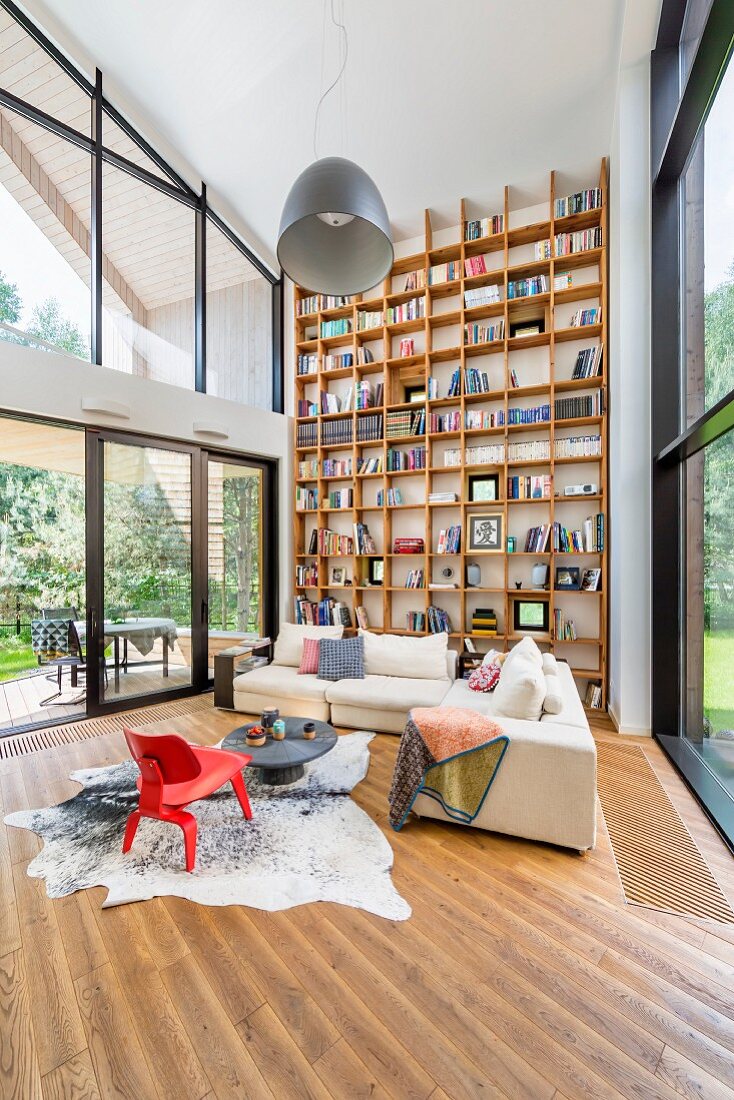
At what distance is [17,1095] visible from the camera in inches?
50.4

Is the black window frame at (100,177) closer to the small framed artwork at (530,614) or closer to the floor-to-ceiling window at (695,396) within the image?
the small framed artwork at (530,614)

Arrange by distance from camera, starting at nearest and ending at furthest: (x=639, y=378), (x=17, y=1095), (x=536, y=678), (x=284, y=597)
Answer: (x=17, y=1095), (x=536, y=678), (x=639, y=378), (x=284, y=597)

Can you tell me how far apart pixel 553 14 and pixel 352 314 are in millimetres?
2771

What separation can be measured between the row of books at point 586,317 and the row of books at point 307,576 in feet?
11.8

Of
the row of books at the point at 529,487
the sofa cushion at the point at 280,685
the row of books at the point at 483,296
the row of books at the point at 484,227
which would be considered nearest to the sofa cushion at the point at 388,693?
the sofa cushion at the point at 280,685

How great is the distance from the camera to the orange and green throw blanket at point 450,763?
2.41 meters

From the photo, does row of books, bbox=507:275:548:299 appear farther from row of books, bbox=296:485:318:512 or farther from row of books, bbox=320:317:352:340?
row of books, bbox=296:485:318:512

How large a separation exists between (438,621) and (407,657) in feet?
2.77

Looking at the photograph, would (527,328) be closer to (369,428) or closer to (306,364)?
(369,428)

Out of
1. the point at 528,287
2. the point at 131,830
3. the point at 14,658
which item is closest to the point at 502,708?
the point at 131,830

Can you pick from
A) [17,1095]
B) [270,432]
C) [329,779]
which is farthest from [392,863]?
[270,432]

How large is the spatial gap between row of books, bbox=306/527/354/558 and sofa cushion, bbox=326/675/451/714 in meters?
1.77

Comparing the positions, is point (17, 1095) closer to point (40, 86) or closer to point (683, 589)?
point (683, 589)

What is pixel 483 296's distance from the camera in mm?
4773
